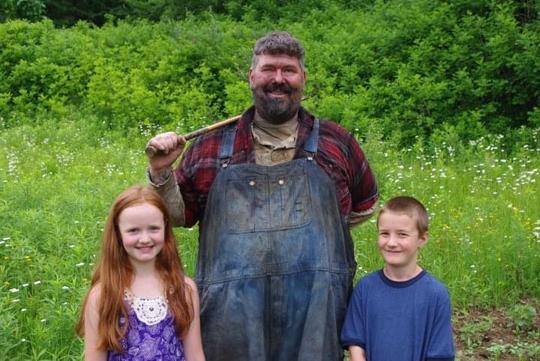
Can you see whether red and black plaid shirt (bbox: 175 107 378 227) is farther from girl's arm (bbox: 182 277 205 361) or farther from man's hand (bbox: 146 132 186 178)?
girl's arm (bbox: 182 277 205 361)

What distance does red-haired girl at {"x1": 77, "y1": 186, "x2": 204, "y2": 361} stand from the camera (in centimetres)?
304

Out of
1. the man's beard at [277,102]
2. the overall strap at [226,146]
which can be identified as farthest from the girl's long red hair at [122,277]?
the man's beard at [277,102]

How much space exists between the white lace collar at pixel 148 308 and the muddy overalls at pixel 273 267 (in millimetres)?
178

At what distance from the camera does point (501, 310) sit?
567 centimetres

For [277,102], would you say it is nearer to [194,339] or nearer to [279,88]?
[279,88]

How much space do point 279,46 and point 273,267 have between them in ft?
2.75

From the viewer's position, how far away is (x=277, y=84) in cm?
316

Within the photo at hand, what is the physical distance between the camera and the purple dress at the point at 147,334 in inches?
120

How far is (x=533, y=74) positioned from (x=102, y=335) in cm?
822

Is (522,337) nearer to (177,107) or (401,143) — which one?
(401,143)

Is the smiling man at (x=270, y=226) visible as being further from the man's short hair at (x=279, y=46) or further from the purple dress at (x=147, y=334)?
the purple dress at (x=147, y=334)

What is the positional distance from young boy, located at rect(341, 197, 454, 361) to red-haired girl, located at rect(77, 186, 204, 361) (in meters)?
0.63

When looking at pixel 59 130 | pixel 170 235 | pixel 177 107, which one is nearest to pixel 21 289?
pixel 170 235

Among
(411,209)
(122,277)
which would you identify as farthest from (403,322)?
(122,277)
